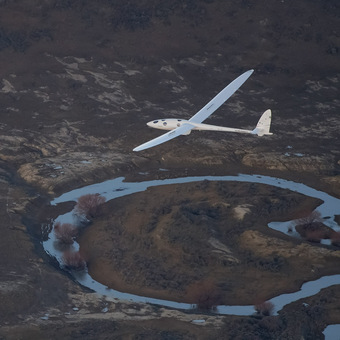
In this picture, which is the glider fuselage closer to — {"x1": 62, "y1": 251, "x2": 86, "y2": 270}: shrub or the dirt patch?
the dirt patch

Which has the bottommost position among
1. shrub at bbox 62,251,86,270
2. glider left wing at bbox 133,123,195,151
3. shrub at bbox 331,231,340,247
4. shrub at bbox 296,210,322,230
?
shrub at bbox 62,251,86,270

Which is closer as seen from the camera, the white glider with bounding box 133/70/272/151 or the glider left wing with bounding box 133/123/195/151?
the glider left wing with bounding box 133/123/195/151

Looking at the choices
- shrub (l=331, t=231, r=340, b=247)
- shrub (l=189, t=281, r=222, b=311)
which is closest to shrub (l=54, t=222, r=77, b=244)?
shrub (l=189, t=281, r=222, b=311)

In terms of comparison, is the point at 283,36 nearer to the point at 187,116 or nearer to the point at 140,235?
the point at 187,116

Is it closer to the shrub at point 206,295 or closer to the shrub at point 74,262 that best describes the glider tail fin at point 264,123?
the shrub at point 206,295

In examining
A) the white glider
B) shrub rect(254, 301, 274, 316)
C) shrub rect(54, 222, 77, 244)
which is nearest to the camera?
shrub rect(254, 301, 274, 316)

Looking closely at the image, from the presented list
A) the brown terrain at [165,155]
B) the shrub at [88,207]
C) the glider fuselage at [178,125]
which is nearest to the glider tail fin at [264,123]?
the glider fuselage at [178,125]

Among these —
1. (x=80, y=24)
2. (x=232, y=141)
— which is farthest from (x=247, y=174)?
(x=80, y=24)

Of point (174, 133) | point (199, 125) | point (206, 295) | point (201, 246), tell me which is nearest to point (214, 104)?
point (199, 125)
